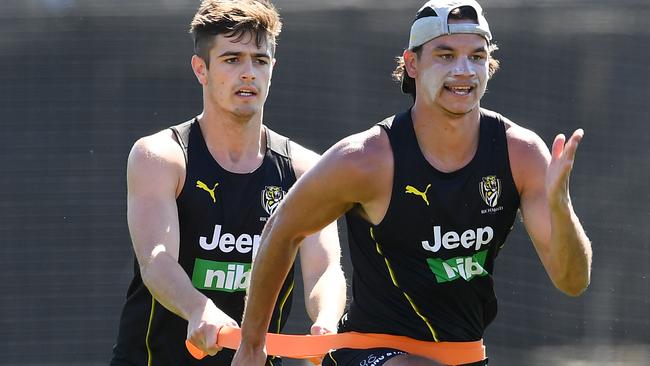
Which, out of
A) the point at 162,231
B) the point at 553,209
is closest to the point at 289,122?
the point at 162,231

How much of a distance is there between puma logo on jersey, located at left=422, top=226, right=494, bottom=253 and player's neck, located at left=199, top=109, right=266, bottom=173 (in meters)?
1.10

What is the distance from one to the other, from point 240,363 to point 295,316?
9.16 feet

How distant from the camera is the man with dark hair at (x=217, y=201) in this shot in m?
4.56

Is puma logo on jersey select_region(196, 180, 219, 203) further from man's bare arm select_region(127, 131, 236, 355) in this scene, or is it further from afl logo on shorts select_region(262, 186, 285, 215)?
afl logo on shorts select_region(262, 186, 285, 215)

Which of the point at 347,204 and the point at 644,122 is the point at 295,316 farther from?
the point at 347,204

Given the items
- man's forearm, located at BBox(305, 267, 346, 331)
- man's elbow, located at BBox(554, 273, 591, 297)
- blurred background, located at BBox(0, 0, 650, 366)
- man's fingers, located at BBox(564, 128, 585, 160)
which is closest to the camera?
man's fingers, located at BBox(564, 128, 585, 160)

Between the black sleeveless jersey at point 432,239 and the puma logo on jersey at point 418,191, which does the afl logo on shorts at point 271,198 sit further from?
the puma logo on jersey at point 418,191

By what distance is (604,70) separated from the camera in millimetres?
6699

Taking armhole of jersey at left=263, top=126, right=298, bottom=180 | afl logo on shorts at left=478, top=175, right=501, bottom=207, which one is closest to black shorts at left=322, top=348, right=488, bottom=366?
afl logo on shorts at left=478, top=175, right=501, bottom=207

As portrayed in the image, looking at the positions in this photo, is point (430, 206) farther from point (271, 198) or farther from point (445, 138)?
point (271, 198)

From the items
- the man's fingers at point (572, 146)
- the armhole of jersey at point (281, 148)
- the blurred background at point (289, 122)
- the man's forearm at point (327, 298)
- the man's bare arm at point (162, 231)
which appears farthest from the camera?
the blurred background at point (289, 122)

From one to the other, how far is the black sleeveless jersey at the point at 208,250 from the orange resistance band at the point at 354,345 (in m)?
0.56

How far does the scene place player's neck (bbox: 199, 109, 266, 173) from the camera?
15.9ft

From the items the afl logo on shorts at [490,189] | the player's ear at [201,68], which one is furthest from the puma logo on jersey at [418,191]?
the player's ear at [201,68]
